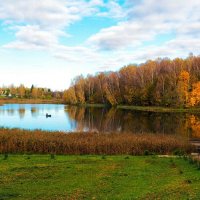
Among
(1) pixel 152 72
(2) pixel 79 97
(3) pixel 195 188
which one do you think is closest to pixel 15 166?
(3) pixel 195 188

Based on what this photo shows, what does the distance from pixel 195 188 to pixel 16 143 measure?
15.4 metres

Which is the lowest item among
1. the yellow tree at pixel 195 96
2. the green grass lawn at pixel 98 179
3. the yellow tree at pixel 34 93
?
the green grass lawn at pixel 98 179

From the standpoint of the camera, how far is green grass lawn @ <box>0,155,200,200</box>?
11547 mm

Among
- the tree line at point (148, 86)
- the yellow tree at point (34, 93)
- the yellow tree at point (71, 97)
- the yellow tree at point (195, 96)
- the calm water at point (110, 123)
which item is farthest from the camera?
the yellow tree at point (34, 93)

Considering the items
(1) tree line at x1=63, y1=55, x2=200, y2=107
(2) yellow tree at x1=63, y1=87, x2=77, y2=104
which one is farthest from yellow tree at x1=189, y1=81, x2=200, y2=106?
(2) yellow tree at x1=63, y1=87, x2=77, y2=104

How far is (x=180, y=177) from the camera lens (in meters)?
14.6

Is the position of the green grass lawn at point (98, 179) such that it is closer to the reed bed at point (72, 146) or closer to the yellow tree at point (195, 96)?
the reed bed at point (72, 146)

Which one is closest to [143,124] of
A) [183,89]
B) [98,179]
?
[98,179]

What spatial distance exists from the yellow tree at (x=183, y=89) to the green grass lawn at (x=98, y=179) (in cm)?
7571

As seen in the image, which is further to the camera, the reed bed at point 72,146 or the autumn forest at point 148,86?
the autumn forest at point 148,86

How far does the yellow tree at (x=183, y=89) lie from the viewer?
9200cm

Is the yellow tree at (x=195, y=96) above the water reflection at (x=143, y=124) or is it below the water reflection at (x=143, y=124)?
above

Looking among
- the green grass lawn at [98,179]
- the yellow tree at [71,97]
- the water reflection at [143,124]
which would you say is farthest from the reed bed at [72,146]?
the yellow tree at [71,97]

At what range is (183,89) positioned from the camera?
9344cm
